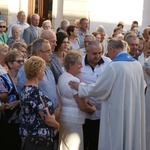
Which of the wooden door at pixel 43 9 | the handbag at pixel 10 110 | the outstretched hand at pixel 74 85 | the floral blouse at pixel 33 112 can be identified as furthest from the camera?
the wooden door at pixel 43 9

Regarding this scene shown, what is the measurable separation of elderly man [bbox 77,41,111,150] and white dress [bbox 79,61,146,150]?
460mm

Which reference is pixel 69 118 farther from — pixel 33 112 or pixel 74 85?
pixel 33 112

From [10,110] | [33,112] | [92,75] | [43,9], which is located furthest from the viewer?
[43,9]

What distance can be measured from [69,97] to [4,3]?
1055 centimetres

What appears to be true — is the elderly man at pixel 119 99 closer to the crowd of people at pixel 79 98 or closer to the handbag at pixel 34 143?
the crowd of people at pixel 79 98

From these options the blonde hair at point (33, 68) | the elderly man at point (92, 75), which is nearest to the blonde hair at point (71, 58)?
the elderly man at point (92, 75)

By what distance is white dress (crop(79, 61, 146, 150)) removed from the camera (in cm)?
557

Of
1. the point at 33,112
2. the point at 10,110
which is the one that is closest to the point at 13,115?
the point at 10,110

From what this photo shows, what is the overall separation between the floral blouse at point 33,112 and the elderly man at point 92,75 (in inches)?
44.3

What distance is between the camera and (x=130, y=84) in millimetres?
5613

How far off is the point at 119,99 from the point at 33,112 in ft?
3.87

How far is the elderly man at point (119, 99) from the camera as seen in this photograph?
5570 mm

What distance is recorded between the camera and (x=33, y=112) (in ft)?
16.5

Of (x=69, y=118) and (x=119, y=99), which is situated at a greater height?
(x=119, y=99)
